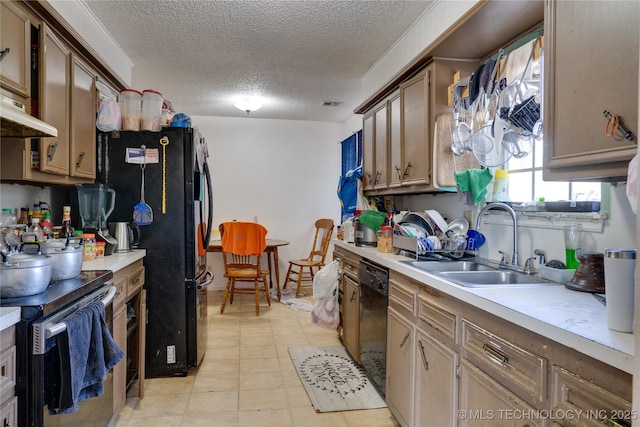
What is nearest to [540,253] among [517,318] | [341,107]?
[517,318]

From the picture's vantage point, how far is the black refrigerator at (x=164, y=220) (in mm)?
2613

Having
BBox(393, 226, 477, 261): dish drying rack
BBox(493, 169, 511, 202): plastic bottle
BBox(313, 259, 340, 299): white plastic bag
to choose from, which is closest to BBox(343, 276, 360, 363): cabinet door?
BBox(313, 259, 340, 299): white plastic bag

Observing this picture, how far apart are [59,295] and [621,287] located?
5.62 ft

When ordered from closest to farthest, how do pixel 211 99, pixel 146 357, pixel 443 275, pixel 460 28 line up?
1. pixel 443 275
2. pixel 460 28
3. pixel 146 357
4. pixel 211 99

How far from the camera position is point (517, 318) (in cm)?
115

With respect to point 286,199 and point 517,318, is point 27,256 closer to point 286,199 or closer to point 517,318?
point 517,318

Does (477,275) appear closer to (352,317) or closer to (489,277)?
(489,277)

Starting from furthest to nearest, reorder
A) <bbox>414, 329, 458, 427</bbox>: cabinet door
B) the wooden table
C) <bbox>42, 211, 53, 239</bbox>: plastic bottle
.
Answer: the wooden table < <bbox>42, 211, 53, 239</bbox>: plastic bottle < <bbox>414, 329, 458, 427</bbox>: cabinet door

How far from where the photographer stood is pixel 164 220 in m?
2.65

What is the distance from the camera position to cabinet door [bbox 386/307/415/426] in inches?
76.3

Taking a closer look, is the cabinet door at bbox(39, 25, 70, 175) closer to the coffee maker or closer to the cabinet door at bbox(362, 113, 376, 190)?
the coffee maker

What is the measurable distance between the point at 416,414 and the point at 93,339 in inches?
57.7

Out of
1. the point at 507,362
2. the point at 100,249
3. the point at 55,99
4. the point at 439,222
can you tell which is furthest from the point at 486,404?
the point at 55,99

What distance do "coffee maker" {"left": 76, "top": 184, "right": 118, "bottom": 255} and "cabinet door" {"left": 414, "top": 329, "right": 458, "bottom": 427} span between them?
192 cm
